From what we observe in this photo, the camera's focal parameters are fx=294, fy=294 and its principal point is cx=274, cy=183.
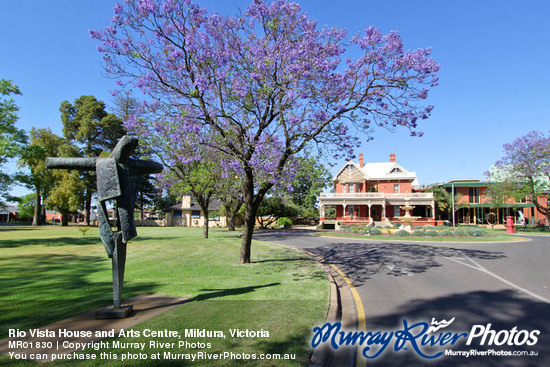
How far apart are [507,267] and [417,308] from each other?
7071 millimetres

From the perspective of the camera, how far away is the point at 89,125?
45.2m

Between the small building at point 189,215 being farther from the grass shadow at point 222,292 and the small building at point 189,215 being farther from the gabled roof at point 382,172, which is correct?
the grass shadow at point 222,292

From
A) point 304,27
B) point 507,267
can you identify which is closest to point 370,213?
point 507,267

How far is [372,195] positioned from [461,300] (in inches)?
1449

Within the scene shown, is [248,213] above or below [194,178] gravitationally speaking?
below

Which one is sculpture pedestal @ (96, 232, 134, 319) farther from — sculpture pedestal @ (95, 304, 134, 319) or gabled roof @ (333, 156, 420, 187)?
gabled roof @ (333, 156, 420, 187)

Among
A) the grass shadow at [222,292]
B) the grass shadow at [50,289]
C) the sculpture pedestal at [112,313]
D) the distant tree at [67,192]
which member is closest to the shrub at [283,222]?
the distant tree at [67,192]

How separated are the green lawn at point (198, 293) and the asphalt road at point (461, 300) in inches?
49.0

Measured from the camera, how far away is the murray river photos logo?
4.36 m

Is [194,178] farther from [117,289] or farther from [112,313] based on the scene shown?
[112,313]

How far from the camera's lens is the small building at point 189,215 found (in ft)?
178

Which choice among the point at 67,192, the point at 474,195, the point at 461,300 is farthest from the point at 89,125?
the point at 474,195

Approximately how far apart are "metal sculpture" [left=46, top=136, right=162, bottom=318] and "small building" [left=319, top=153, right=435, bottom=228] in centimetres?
3738

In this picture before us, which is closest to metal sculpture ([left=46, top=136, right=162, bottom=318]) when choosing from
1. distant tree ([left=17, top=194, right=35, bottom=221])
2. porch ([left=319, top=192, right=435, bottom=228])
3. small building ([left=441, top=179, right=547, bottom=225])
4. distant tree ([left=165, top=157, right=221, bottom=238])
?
distant tree ([left=165, top=157, right=221, bottom=238])
